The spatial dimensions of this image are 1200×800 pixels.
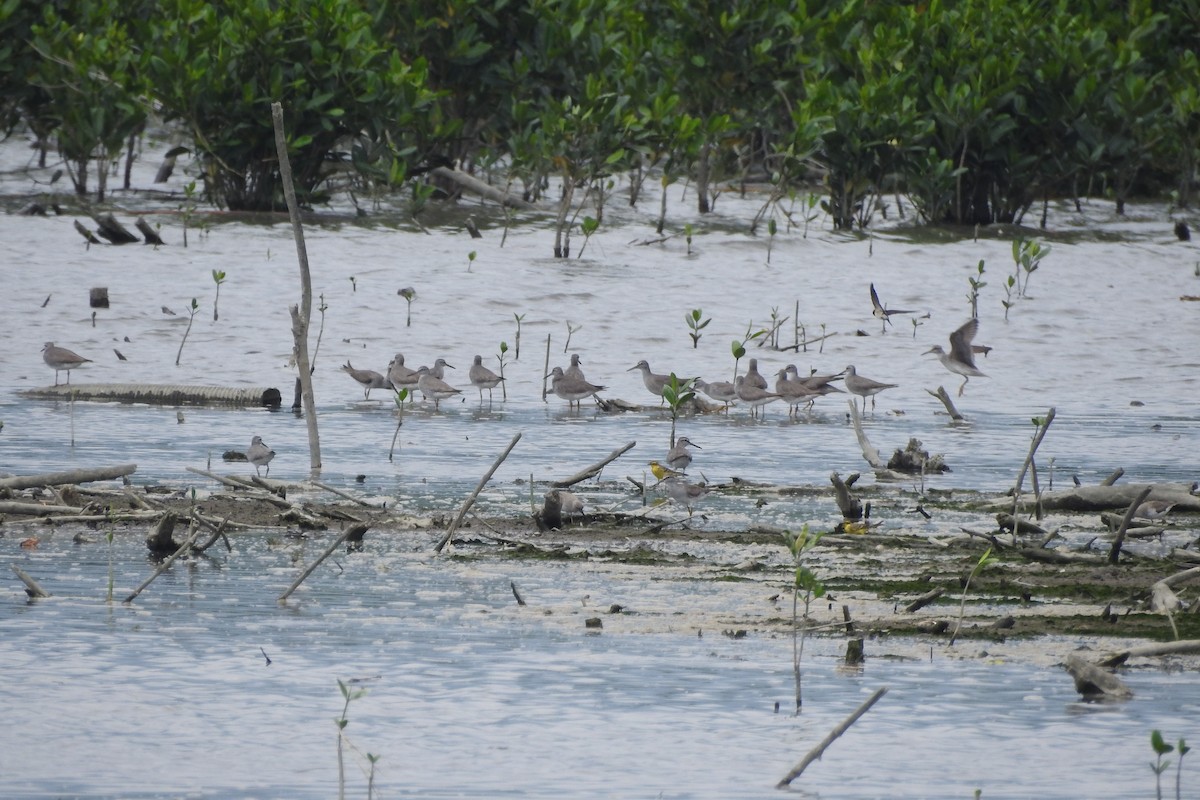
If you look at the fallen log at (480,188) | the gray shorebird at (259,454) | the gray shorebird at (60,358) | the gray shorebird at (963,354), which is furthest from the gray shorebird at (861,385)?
the fallen log at (480,188)

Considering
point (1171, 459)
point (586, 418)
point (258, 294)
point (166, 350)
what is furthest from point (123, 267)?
point (1171, 459)

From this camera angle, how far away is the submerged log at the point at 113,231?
20438 mm

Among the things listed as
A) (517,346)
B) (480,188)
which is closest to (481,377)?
(517,346)

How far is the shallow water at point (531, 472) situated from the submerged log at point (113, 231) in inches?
8.4

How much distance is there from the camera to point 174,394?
14.7 m

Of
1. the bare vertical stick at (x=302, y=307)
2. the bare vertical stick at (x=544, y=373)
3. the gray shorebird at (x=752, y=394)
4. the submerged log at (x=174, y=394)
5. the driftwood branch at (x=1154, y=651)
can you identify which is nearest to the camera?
the driftwood branch at (x=1154, y=651)

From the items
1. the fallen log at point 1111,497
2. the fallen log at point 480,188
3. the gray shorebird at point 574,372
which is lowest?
the fallen log at point 1111,497

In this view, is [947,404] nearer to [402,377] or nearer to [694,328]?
[694,328]

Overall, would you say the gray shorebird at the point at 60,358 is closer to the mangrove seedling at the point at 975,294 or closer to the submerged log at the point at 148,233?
the submerged log at the point at 148,233

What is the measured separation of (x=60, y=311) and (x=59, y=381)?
1862 millimetres

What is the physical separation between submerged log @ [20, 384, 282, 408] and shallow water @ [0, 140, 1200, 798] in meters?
0.13

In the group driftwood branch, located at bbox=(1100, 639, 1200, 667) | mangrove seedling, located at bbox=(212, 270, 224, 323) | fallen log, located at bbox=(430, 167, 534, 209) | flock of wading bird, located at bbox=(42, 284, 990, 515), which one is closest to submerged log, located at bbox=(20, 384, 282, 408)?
flock of wading bird, located at bbox=(42, 284, 990, 515)

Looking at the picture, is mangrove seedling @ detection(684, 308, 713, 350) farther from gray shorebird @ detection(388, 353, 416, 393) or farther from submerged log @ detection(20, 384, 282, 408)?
submerged log @ detection(20, 384, 282, 408)

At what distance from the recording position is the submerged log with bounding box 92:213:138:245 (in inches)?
805
